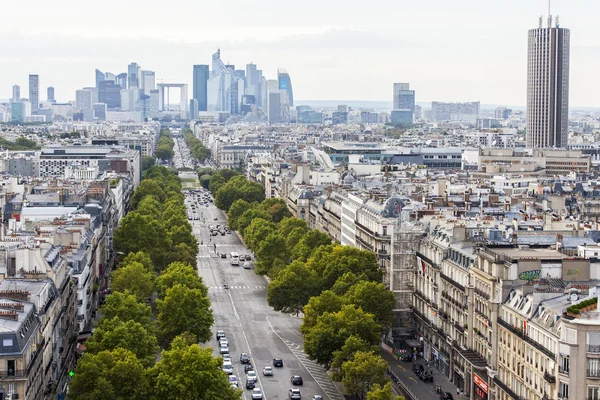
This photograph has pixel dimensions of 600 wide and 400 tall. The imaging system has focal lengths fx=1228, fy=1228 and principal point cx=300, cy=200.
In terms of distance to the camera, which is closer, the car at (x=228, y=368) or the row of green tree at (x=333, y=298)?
the row of green tree at (x=333, y=298)

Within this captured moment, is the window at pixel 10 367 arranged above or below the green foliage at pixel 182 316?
above

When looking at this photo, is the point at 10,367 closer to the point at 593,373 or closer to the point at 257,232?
the point at 593,373

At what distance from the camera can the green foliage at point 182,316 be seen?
89.1 metres

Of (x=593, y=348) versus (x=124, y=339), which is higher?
(x=593, y=348)

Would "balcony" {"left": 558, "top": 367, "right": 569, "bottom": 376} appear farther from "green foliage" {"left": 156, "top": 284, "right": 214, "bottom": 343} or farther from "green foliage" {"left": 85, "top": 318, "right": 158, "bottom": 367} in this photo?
"green foliage" {"left": 156, "top": 284, "right": 214, "bottom": 343}

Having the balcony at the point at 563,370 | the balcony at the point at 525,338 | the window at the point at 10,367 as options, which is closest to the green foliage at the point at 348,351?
the balcony at the point at 525,338

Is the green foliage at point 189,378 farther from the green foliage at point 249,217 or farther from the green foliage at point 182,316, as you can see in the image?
the green foliage at point 249,217

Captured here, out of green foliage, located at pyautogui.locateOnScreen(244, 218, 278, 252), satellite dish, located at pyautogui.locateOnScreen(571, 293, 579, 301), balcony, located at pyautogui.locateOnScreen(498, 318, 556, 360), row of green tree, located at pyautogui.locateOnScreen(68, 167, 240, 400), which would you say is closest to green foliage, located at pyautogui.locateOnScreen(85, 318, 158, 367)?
row of green tree, located at pyautogui.locateOnScreen(68, 167, 240, 400)

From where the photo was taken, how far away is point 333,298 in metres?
90.9

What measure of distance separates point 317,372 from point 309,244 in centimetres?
4200

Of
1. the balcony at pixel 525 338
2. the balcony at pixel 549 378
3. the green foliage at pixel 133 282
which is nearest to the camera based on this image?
the balcony at pixel 549 378

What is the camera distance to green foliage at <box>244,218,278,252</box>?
142 m

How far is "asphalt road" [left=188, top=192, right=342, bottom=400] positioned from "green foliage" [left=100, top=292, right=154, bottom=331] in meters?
7.49

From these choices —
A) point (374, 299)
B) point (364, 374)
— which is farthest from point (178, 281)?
point (364, 374)
